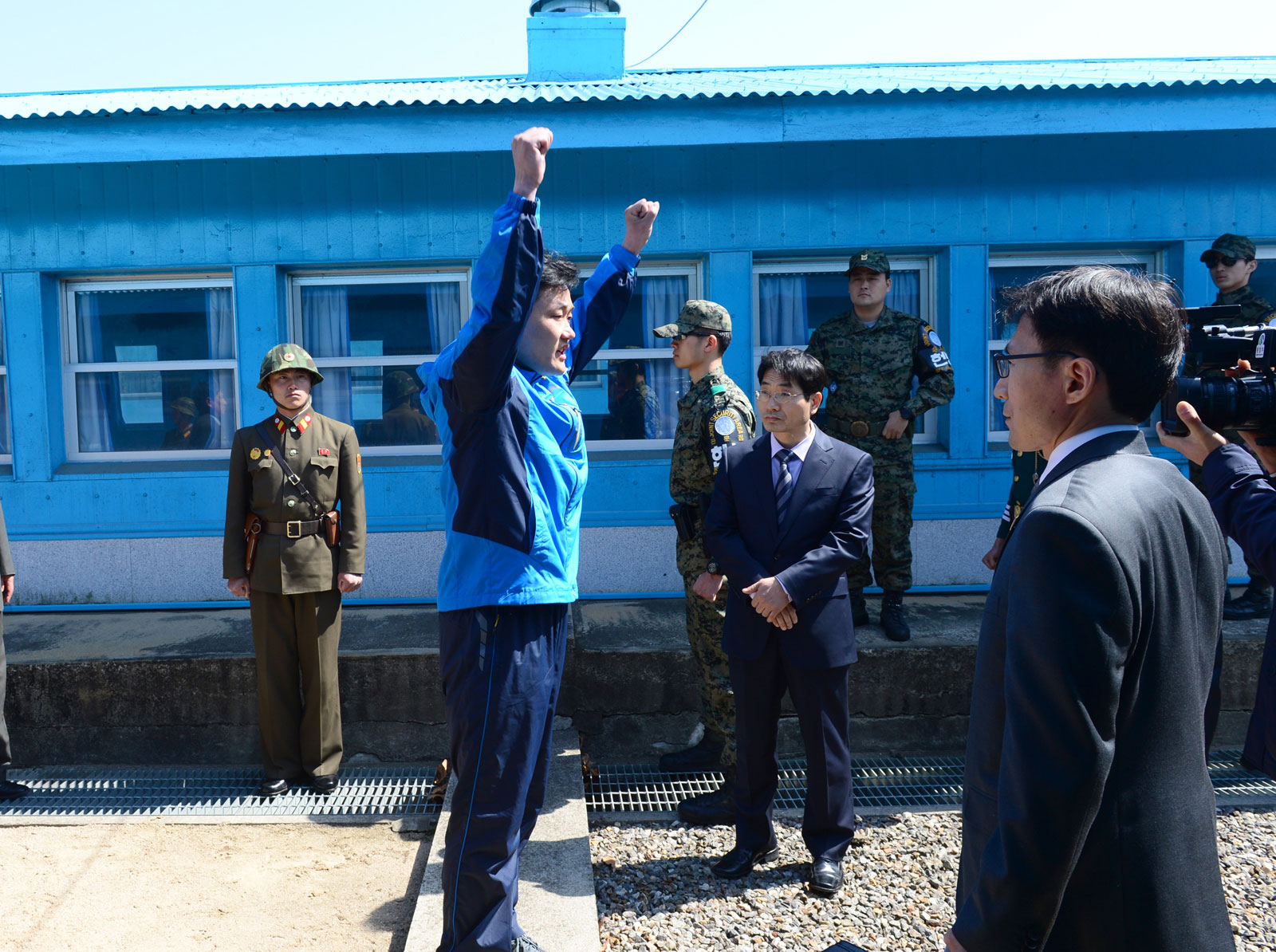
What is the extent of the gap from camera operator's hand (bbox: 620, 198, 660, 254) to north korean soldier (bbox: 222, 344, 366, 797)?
2.17 m

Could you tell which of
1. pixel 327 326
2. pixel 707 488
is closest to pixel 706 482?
pixel 707 488

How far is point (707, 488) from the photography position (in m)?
4.20

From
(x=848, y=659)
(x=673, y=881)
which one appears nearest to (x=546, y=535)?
(x=848, y=659)

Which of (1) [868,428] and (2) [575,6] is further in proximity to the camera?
(2) [575,6]

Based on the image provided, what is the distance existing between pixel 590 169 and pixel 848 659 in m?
4.06

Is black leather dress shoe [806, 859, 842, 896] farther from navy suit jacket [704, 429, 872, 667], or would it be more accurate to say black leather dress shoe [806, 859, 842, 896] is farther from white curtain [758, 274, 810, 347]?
white curtain [758, 274, 810, 347]

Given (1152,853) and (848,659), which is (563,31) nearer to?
(848,659)

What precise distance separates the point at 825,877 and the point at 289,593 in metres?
2.80

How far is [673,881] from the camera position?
11.7ft

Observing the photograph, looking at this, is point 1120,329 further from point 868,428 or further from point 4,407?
point 4,407

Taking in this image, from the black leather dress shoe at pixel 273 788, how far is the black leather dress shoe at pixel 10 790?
113cm

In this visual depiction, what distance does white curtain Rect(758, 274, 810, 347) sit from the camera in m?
6.53

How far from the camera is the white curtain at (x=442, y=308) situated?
21.5 ft

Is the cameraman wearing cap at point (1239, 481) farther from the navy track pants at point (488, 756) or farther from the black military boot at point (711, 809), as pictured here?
the black military boot at point (711, 809)
